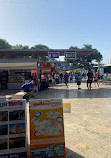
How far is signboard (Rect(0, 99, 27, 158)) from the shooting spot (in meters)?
2.43

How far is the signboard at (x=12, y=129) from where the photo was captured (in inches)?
95.8

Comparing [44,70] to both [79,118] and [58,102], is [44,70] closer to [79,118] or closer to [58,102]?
[79,118]

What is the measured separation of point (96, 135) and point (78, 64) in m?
47.9

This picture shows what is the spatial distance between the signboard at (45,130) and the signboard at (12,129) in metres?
0.20

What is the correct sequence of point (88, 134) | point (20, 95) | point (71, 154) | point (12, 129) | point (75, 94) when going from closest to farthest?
point (12, 129), point (71, 154), point (88, 134), point (20, 95), point (75, 94)

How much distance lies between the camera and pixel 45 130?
8.18 ft

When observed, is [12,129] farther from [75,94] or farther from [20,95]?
[75,94]

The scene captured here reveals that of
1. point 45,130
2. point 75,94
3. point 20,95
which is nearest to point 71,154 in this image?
point 45,130

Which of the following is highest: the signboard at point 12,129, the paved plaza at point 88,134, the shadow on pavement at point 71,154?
the signboard at point 12,129

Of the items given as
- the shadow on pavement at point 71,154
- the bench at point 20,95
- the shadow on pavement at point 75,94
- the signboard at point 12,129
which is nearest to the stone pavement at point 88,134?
the shadow on pavement at point 71,154

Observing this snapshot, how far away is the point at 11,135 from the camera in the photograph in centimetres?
244

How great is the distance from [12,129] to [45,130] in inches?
24.9

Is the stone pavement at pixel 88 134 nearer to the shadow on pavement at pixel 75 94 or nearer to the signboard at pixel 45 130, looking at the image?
the signboard at pixel 45 130

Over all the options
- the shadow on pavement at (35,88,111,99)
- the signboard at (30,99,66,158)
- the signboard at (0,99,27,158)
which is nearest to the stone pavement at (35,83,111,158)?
the signboard at (30,99,66,158)
